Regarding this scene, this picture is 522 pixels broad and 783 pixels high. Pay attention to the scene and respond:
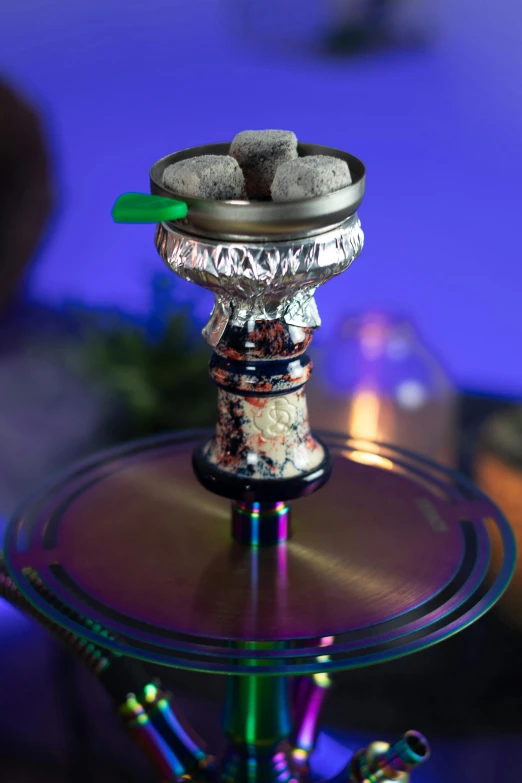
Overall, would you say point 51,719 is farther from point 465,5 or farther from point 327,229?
point 465,5

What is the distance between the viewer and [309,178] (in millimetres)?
496

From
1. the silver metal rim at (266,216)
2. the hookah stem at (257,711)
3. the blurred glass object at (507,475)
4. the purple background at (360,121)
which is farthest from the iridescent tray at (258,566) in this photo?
the purple background at (360,121)

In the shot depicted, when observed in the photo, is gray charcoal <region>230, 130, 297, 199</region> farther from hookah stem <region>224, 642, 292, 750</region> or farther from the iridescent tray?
hookah stem <region>224, 642, 292, 750</region>

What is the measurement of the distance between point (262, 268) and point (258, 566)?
210 mm

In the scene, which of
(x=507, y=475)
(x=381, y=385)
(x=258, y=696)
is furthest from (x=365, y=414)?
(x=258, y=696)

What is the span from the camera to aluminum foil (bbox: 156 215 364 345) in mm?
496

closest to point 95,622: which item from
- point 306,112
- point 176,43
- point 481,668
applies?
point 481,668

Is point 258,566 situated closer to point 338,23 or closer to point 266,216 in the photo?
point 266,216

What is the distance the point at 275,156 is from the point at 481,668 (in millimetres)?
1317

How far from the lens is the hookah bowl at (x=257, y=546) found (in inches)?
19.9

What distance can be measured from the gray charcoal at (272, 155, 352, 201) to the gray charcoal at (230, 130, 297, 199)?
0.16 ft

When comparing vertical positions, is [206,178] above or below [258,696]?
above

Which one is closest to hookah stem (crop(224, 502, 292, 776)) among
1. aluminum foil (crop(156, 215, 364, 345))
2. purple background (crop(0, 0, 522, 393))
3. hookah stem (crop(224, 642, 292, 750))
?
hookah stem (crop(224, 642, 292, 750))

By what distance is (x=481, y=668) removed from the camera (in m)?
1.62
